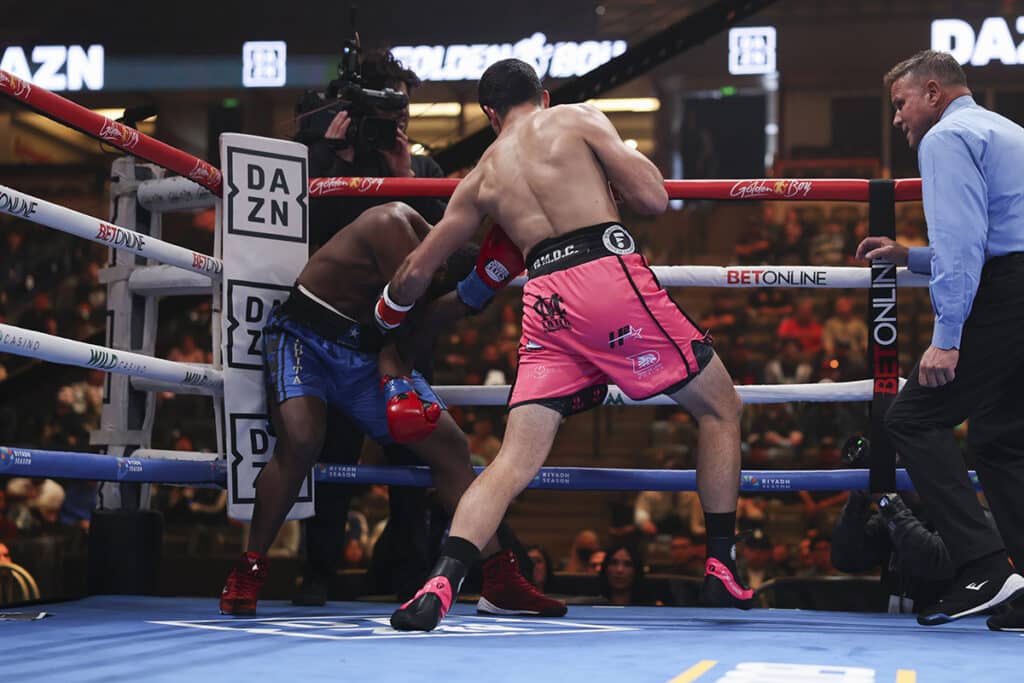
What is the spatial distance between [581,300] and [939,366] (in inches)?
29.9

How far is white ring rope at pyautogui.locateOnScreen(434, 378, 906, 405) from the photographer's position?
9.78 feet

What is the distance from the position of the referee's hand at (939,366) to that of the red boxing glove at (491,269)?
91 centimetres

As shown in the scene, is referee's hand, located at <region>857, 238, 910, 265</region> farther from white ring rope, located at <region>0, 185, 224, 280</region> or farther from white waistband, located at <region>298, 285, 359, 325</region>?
white ring rope, located at <region>0, 185, 224, 280</region>

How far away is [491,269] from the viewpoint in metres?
2.79

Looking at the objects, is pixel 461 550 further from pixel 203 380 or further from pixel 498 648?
pixel 203 380

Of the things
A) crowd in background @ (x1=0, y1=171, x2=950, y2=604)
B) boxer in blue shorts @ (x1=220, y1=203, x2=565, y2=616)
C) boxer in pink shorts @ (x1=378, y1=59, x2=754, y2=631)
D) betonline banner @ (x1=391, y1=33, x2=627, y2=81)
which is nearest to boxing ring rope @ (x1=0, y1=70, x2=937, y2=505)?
boxer in blue shorts @ (x1=220, y1=203, x2=565, y2=616)

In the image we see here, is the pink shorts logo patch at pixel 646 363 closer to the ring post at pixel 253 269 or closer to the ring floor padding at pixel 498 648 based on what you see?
the ring floor padding at pixel 498 648

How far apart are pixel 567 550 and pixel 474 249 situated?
7.00m

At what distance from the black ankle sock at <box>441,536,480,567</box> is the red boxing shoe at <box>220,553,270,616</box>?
0.69 metres

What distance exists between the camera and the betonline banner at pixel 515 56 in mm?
11641

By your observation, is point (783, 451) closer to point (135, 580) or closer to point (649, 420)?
point (649, 420)

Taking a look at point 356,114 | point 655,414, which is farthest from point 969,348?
point 655,414

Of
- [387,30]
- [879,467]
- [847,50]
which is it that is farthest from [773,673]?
[847,50]

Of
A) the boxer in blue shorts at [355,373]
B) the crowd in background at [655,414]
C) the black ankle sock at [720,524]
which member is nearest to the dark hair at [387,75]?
the boxer in blue shorts at [355,373]
